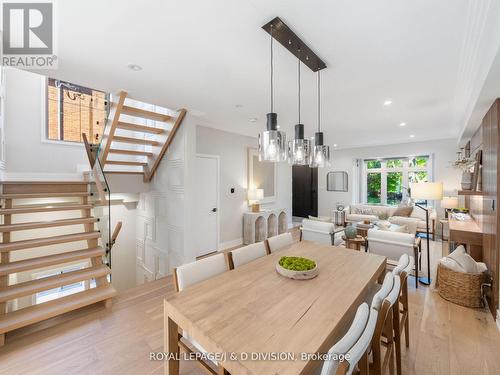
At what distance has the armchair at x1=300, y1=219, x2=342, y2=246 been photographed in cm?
362

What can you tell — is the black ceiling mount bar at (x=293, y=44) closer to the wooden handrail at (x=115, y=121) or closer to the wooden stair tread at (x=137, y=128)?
the wooden handrail at (x=115, y=121)

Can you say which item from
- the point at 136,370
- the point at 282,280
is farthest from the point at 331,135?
the point at 136,370

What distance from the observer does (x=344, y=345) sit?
905 millimetres

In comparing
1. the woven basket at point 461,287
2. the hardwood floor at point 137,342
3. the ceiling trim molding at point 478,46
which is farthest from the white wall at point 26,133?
the woven basket at point 461,287

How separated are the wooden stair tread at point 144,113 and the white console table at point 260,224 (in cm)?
281

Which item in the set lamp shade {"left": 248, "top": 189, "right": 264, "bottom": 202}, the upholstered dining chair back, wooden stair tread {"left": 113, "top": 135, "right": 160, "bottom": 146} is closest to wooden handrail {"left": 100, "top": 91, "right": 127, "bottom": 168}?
wooden stair tread {"left": 113, "top": 135, "right": 160, "bottom": 146}

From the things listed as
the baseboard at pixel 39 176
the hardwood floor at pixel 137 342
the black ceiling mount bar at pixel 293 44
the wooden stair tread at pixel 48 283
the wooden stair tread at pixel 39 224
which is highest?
the black ceiling mount bar at pixel 293 44

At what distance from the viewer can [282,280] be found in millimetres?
1704

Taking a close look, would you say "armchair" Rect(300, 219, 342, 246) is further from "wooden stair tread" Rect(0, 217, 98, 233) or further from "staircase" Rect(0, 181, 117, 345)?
"wooden stair tread" Rect(0, 217, 98, 233)

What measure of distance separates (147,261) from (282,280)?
12.0 feet

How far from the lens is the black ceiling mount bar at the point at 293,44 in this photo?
65.6 inches

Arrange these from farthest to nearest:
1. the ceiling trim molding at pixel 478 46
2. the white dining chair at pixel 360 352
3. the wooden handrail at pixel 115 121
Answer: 1. the wooden handrail at pixel 115 121
2. the ceiling trim molding at pixel 478 46
3. the white dining chair at pixel 360 352

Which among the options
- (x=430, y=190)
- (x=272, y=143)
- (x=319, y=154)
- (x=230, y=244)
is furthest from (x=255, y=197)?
(x=272, y=143)

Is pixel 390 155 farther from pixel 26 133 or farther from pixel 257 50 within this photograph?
pixel 26 133
